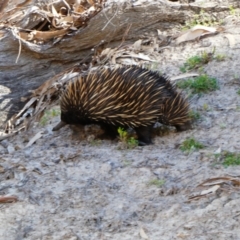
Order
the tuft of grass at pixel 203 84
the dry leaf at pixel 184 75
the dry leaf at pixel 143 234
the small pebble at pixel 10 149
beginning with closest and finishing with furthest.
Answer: the dry leaf at pixel 143 234, the small pebble at pixel 10 149, the tuft of grass at pixel 203 84, the dry leaf at pixel 184 75

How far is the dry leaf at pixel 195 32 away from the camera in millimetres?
7488

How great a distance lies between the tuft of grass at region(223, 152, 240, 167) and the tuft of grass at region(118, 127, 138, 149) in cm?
107

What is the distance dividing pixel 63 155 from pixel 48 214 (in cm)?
131

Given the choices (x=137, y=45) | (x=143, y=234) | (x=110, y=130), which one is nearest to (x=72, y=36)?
(x=137, y=45)

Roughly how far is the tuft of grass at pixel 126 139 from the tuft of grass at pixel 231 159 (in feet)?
3.50

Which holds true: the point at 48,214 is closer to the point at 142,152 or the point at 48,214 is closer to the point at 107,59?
the point at 142,152

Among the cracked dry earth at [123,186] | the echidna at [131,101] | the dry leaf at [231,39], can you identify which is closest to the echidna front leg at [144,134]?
the echidna at [131,101]

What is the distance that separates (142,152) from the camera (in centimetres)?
541

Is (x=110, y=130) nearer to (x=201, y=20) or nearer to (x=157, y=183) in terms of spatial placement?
(x=157, y=183)

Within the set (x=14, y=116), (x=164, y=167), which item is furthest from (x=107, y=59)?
(x=164, y=167)

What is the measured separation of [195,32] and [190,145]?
8.58 feet

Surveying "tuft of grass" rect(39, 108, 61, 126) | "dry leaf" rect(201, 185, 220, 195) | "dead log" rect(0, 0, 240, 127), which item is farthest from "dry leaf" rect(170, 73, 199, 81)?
"dry leaf" rect(201, 185, 220, 195)

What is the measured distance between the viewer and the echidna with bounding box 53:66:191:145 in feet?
19.2

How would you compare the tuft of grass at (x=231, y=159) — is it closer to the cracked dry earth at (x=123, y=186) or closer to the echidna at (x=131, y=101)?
the cracked dry earth at (x=123, y=186)
